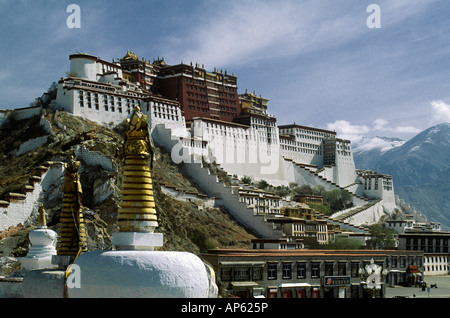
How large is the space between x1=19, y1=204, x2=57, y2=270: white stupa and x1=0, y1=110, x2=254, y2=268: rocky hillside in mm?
5873

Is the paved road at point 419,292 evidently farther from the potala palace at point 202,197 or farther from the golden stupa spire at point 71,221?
the golden stupa spire at point 71,221

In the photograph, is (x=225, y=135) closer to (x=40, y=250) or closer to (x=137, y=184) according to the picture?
(x=40, y=250)

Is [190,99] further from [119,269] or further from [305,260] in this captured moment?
[119,269]

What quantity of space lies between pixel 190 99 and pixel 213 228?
115 ft

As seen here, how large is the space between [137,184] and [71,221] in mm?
9379

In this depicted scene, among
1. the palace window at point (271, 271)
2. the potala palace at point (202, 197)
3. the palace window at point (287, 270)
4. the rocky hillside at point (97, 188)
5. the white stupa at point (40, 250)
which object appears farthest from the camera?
the rocky hillside at point (97, 188)

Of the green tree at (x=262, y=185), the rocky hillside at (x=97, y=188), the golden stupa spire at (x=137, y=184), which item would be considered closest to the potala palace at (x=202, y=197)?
the golden stupa spire at (x=137, y=184)

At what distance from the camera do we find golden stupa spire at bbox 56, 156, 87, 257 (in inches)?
996

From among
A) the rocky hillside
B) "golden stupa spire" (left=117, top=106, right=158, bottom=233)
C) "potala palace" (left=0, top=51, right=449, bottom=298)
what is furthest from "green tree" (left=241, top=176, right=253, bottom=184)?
"golden stupa spire" (left=117, top=106, right=158, bottom=233)

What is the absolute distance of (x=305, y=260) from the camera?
154 ft

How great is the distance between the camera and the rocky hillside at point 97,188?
151 ft

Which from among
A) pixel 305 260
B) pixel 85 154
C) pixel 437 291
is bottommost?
pixel 437 291

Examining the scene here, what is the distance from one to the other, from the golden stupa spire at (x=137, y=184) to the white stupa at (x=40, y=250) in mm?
12831
